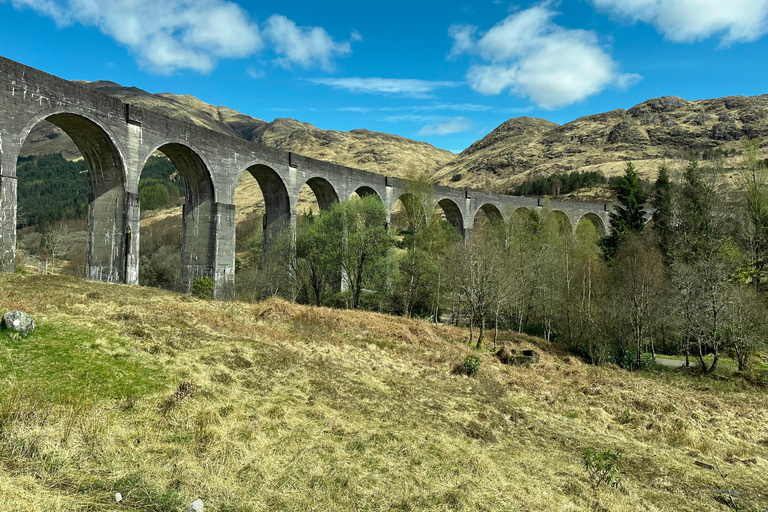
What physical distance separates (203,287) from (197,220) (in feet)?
13.3

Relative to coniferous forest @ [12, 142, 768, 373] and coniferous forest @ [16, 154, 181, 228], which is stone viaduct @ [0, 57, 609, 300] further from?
coniferous forest @ [16, 154, 181, 228]

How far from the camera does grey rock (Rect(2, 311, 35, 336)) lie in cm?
756

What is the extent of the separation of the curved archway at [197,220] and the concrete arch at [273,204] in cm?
433

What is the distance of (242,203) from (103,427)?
4677 inches

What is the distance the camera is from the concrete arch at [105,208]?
18.8 metres

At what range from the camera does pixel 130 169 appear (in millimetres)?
19188

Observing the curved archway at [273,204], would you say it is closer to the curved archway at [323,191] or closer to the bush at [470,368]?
the curved archway at [323,191]

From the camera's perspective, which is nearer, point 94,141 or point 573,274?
point 94,141

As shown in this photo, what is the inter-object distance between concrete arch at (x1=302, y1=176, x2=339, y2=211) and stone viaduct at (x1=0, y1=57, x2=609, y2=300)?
66cm

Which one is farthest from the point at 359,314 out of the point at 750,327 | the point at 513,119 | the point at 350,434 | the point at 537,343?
the point at 513,119

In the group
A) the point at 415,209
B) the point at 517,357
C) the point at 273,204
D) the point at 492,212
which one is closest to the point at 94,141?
the point at 273,204

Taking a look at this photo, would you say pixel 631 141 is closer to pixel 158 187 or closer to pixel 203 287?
pixel 158 187

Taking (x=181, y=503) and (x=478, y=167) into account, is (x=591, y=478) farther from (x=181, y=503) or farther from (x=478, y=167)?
(x=478, y=167)

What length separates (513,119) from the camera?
192 meters
